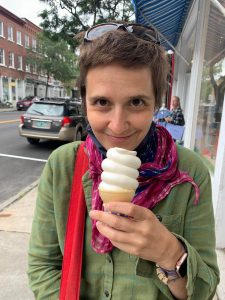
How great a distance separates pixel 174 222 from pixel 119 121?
452mm

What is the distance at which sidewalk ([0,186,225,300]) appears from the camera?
9.61 ft

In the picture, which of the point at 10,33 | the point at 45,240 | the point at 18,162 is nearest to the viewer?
the point at 45,240

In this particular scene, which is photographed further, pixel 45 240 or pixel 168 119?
pixel 168 119

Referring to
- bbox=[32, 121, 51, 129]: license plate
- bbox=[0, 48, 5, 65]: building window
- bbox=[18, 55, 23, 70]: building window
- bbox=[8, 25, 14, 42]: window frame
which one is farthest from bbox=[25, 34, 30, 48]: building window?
bbox=[32, 121, 51, 129]: license plate

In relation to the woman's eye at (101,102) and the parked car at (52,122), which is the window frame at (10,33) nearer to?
the parked car at (52,122)

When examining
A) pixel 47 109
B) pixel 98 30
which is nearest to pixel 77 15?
pixel 47 109

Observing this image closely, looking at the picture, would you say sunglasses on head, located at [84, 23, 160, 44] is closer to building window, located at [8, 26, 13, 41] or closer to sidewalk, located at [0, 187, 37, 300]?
sidewalk, located at [0, 187, 37, 300]

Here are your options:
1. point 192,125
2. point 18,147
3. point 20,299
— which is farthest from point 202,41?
point 18,147

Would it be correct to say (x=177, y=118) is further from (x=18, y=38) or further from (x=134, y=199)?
(x=18, y=38)

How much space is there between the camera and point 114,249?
4.03 feet

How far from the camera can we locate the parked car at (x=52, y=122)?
33.0 ft

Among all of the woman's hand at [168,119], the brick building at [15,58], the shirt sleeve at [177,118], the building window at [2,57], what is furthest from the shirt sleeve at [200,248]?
the building window at [2,57]

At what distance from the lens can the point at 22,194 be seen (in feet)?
18.6

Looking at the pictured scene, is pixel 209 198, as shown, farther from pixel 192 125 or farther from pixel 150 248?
pixel 192 125
